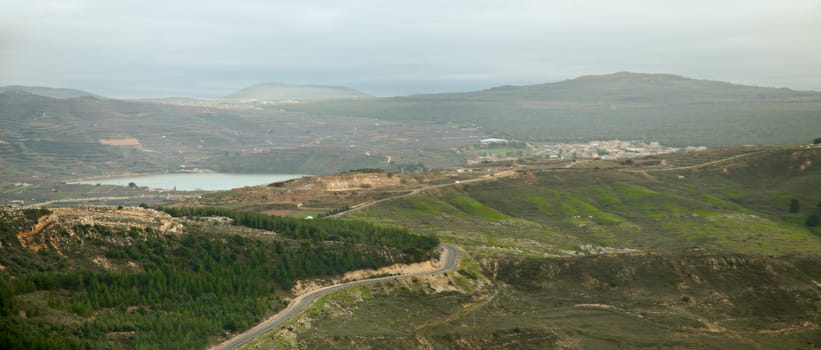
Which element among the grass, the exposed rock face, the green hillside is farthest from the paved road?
the exposed rock face

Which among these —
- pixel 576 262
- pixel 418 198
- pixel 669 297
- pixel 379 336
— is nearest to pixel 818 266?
pixel 669 297

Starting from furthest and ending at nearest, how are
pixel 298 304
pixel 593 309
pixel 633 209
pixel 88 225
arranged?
pixel 633 209 → pixel 593 309 → pixel 88 225 → pixel 298 304

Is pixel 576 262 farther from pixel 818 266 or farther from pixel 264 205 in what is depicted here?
pixel 264 205

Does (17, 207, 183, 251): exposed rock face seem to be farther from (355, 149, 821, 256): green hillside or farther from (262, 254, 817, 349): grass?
(355, 149, 821, 256): green hillside

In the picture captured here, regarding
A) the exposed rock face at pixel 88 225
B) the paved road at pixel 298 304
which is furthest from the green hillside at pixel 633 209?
the exposed rock face at pixel 88 225

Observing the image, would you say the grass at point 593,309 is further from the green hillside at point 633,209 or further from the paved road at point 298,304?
the green hillside at point 633,209

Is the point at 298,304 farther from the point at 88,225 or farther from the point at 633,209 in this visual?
the point at 633,209

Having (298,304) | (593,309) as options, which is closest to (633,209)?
(593,309)

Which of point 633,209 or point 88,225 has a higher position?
point 88,225
